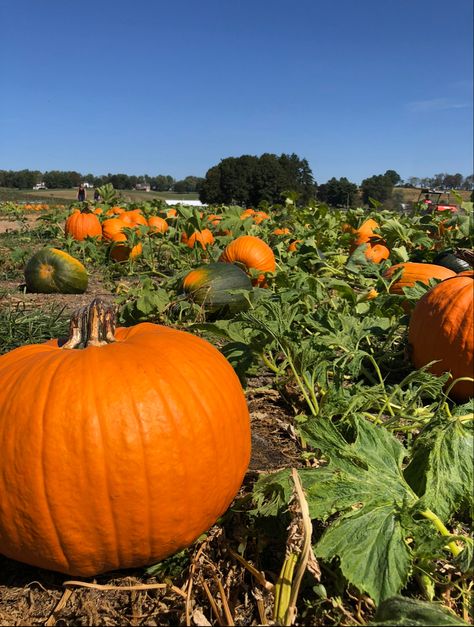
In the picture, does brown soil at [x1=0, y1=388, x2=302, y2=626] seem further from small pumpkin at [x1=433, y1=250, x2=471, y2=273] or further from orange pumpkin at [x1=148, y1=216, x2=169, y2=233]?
orange pumpkin at [x1=148, y1=216, x2=169, y2=233]

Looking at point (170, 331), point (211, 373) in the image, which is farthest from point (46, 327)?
point (211, 373)

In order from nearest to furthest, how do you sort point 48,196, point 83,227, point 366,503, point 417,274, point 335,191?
1. point 366,503
2. point 417,274
3. point 83,227
4. point 335,191
5. point 48,196

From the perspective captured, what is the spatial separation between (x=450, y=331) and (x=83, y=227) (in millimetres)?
7025

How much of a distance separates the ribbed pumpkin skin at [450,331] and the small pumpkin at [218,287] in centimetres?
173

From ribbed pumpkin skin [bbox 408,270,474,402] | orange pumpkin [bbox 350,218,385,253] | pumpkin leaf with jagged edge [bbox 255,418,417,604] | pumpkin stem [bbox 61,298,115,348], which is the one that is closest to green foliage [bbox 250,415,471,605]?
pumpkin leaf with jagged edge [bbox 255,418,417,604]

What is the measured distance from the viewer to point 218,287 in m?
4.65

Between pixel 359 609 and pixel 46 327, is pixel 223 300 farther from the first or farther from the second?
pixel 359 609

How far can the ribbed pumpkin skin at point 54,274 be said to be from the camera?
5.65 metres

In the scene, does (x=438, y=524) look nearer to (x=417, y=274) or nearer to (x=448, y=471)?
(x=448, y=471)

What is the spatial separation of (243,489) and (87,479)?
0.76 meters

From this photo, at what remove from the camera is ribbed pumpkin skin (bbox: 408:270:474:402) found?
2838mm

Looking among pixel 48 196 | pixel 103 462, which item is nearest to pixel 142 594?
pixel 103 462

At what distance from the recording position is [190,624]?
147 centimetres

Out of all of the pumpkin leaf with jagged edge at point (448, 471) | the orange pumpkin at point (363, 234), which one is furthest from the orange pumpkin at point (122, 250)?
the pumpkin leaf with jagged edge at point (448, 471)
